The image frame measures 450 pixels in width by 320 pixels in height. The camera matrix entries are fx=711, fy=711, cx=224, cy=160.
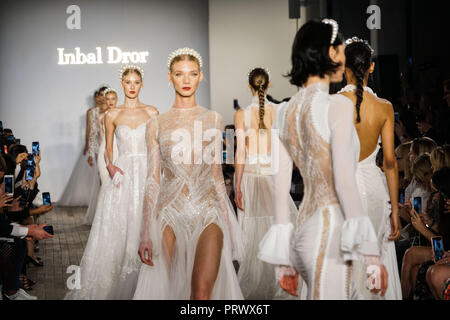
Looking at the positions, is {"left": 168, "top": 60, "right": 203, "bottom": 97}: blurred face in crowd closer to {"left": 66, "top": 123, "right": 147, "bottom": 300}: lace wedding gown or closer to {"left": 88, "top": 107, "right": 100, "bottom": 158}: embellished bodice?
{"left": 66, "top": 123, "right": 147, "bottom": 300}: lace wedding gown

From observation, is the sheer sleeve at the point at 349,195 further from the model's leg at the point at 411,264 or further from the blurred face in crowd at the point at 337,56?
the model's leg at the point at 411,264

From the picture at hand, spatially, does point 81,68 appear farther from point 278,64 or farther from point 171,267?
point 171,267

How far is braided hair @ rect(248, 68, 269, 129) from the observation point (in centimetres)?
472

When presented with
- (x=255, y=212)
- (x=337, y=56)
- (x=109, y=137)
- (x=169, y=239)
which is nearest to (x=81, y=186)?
(x=109, y=137)

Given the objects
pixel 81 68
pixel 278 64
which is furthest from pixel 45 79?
pixel 278 64

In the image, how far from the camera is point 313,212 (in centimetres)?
223

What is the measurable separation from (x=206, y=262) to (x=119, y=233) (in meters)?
2.23

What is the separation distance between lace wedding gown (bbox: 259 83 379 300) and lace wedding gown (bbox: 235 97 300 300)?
2340 mm

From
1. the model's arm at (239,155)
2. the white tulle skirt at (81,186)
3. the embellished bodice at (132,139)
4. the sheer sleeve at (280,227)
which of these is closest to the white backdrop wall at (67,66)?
the white tulle skirt at (81,186)

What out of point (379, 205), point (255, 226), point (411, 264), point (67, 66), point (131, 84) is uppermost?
point (67, 66)

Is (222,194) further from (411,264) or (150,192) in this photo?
(411,264)

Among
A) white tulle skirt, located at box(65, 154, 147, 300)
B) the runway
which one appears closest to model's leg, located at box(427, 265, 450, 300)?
white tulle skirt, located at box(65, 154, 147, 300)

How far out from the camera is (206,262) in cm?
286
